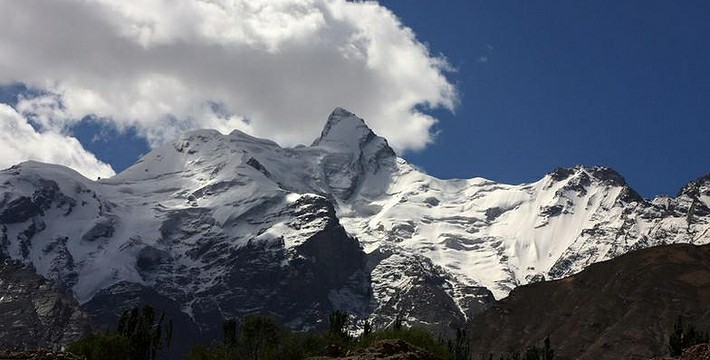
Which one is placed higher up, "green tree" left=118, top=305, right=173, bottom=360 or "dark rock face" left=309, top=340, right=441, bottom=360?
"green tree" left=118, top=305, right=173, bottom=360

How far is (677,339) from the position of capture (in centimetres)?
11519

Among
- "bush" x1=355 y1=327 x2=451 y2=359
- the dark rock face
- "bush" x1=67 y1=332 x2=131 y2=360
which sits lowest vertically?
the dark rock face

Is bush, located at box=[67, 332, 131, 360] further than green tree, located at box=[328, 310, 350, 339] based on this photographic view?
No

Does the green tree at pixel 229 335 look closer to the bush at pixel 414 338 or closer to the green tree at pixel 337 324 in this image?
the green tree at pixel 337 324

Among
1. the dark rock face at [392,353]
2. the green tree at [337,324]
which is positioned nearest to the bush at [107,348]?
the green tree at [337,324]

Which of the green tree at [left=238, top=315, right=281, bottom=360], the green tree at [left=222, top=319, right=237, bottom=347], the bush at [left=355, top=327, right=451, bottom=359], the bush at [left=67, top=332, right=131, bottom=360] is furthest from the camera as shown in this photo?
the green tree at [left=238, top=315, right=281, bottom=360]

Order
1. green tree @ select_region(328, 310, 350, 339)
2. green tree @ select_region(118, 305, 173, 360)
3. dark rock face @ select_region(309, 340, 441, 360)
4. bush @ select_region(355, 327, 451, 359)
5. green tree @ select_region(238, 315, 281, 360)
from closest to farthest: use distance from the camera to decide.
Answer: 1. dark rock face @ select_region(309, 340, 441, 360)
2. green tree @ select_region(118, 305, 173, 360)
3. bush @ select_region(355, 327, 451, 359)
4. green tree @ select_region(328, 310, 350, 339)
5. green tree @ select_region(238, 315, 281, 360)

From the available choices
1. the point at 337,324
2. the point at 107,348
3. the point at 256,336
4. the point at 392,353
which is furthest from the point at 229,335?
the point at 392,353

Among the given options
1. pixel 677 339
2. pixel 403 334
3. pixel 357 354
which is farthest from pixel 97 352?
pixel 677 339

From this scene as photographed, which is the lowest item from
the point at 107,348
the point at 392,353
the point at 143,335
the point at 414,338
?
the point at 392,353

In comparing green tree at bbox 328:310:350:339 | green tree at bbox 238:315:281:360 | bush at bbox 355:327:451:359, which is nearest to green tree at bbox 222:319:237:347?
green tree at bbox 238:315:281:360

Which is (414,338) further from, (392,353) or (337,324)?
(392,353)

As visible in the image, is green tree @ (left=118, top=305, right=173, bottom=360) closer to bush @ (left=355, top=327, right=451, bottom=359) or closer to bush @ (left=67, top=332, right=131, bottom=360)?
bush @ (left=67, top=332, right=131, bottom=360)

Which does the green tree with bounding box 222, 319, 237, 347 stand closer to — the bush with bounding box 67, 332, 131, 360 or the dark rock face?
the bush with bounding box 67, 332, 131, 360
